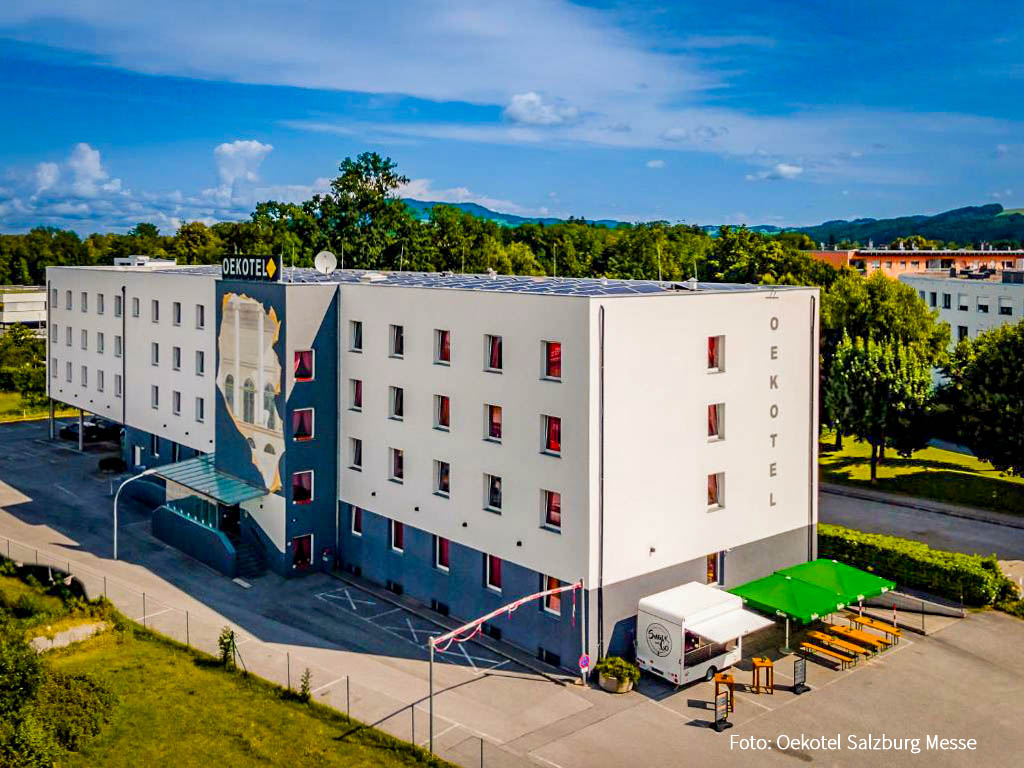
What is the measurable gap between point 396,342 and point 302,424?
592 centimetres

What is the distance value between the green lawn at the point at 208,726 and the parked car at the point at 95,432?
38.9 meters

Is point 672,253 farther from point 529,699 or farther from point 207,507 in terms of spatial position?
point 529,699

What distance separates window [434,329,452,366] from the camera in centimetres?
3653

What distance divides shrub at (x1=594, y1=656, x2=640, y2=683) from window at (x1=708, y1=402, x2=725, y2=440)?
28.7 feet

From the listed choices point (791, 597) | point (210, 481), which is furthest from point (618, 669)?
point (210, 481)

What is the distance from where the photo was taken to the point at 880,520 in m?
50.9

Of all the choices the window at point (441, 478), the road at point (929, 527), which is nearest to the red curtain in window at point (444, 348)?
the window at point (441, 478)

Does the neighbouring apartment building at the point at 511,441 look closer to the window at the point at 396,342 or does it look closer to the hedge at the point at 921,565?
the window at the point at 396,342

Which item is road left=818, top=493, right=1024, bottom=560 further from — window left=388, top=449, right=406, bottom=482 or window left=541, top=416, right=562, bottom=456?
window left=388, top=449, right=406, bottom=482

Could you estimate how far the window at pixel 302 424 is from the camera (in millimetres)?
40812

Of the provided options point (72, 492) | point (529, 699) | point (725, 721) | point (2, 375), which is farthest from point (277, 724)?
point (2, 375)

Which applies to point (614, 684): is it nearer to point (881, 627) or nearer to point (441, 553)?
point (441, 553)

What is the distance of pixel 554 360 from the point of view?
32375 mm

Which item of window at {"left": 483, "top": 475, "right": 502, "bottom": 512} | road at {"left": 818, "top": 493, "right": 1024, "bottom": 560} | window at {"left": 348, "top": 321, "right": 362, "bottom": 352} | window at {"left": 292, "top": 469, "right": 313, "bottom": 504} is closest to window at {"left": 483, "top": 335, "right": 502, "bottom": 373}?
window at {"left": 483, "top": 475, "right": 502, "bottom": 512}
